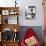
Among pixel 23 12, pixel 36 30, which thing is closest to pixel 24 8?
pixel 23 12

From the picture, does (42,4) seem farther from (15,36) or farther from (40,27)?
(15,36)

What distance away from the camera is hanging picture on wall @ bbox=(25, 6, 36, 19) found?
5051mm

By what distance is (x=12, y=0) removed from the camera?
509cm

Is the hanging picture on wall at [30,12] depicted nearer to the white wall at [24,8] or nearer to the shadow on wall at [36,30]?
the white wall at [24,8]

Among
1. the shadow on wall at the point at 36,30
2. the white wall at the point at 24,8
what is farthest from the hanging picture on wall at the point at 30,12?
the shadow on wall at the point at 36,30

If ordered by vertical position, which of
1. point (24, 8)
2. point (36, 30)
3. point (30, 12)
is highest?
point (24, 8)

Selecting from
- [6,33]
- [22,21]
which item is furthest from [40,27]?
[6,33]

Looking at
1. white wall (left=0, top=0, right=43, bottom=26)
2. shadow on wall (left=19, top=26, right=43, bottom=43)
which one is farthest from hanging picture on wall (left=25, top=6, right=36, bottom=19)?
shadow on wall (left=19, top=26, right=43, bottom=43)

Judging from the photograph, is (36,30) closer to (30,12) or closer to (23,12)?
(30,12)

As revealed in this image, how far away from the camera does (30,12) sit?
5059 millimetres

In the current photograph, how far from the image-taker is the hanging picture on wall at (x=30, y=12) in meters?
5.05

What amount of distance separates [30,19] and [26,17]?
140mm

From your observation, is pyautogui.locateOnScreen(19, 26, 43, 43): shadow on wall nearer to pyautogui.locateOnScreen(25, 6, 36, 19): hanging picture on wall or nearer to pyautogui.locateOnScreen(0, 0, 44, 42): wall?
pyautogui.locateOnScreen(0, 0, 44, 42): wall

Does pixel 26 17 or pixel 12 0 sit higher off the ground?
pixel 12 0
